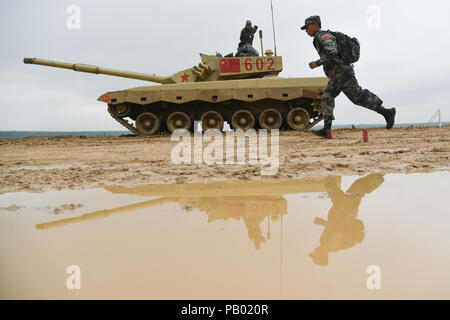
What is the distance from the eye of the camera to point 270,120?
12555 millimetres

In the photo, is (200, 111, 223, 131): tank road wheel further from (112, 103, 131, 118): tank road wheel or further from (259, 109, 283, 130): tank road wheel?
(112, 103, 131, 118): tank road wheel

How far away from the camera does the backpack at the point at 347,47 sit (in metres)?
7.07

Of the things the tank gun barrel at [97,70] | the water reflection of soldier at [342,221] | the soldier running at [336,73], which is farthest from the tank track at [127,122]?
the water reflection of soldier at [342,221]

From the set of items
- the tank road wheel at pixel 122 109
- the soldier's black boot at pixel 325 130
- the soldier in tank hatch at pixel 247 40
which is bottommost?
the soldier's black boot at pixel 325 130

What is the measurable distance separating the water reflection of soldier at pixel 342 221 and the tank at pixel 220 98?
29.9 feet

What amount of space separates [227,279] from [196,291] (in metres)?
0.13

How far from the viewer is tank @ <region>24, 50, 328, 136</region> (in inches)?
472

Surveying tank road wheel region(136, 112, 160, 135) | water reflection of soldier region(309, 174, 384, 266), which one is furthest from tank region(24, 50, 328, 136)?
water reflection of soldier region(309, 174, 384, 266)

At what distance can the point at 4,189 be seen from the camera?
11.4 ft

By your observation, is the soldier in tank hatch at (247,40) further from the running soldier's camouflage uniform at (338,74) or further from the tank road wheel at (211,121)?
the running soldier's camouflage uniform at (338,74)

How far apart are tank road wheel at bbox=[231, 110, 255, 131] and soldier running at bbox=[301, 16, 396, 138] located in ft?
16.9

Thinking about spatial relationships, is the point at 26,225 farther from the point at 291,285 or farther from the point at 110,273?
the point at 291,285

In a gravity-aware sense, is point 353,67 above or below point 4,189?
above
